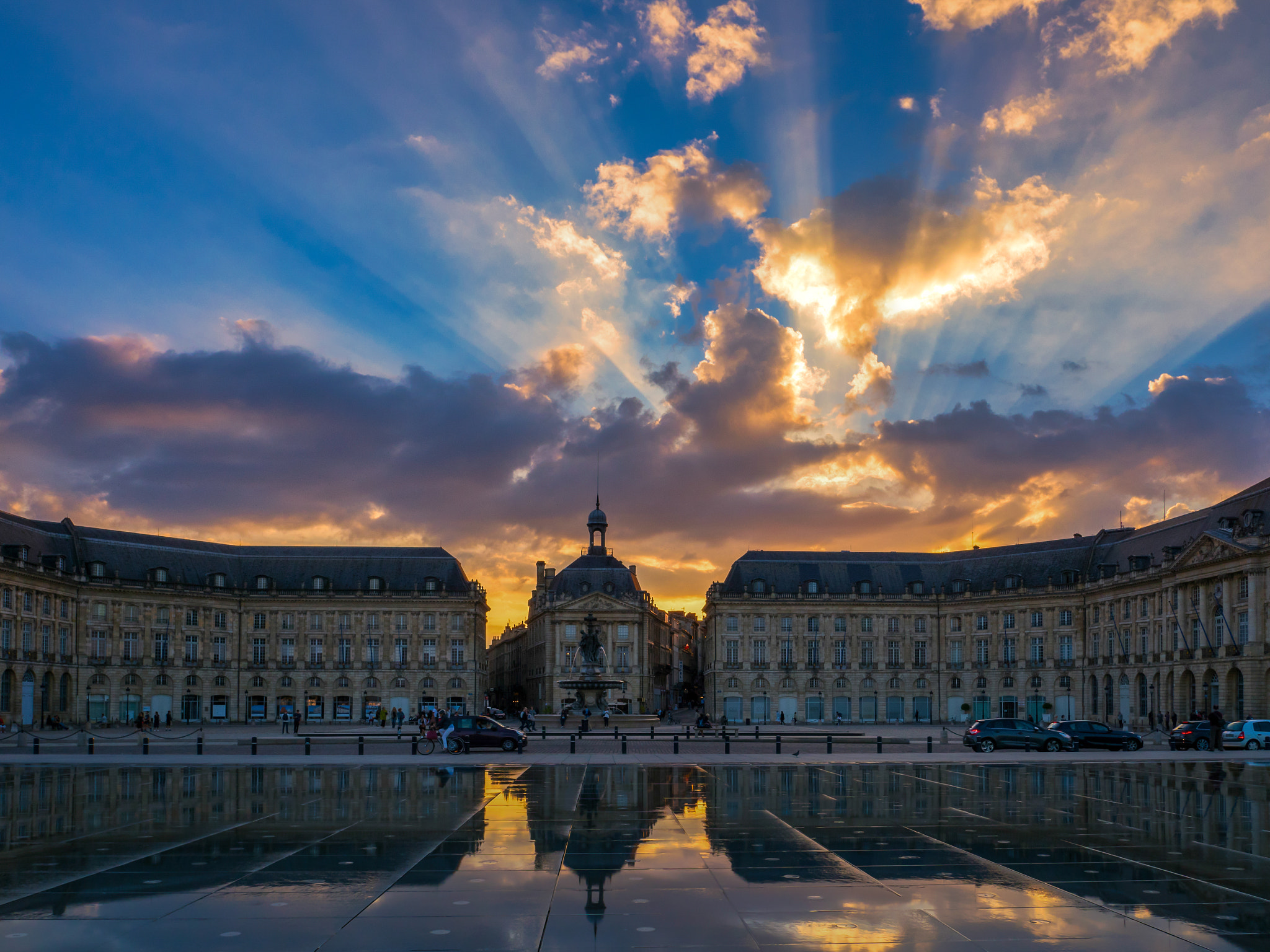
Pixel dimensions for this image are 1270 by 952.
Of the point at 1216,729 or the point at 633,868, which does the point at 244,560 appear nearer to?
the point at 1216,729

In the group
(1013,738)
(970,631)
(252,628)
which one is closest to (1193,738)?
(1013,738)

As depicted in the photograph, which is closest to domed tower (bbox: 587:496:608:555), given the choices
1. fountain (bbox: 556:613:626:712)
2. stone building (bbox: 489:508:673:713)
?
stone building (bbox: 489:508:673:713)

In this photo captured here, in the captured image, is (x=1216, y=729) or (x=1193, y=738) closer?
(x=1216, y=729)

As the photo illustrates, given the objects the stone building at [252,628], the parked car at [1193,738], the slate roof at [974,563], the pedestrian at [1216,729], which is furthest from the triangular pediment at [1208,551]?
the stone building at [252,628]

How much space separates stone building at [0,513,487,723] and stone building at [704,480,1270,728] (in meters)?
30.7

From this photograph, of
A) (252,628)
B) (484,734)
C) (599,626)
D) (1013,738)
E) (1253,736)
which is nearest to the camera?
(484,734)

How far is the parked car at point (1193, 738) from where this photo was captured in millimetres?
53625

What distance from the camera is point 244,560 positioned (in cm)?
11888

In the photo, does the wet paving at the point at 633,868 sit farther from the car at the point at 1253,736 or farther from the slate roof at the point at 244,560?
the slate roof at the point at 244,560

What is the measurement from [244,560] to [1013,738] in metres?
88.8

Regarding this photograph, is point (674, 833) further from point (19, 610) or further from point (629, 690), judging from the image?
point (629, 690)

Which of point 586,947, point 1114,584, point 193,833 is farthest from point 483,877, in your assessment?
point 1114,584

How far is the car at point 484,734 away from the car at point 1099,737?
25.8m

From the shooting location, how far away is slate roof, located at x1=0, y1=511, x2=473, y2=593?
105125mm
